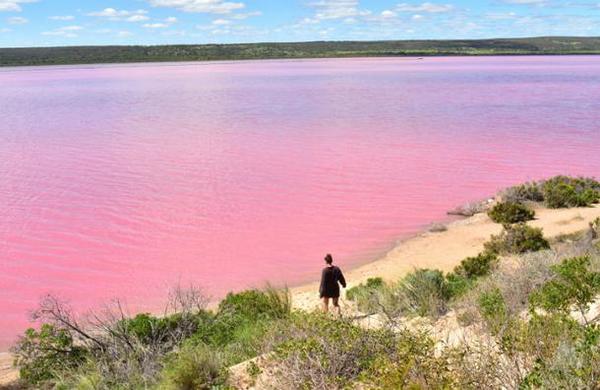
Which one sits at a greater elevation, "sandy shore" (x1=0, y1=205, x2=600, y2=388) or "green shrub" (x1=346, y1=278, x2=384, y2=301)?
"green shrub" (x1=346, y1=278, x2=384, y2=301)

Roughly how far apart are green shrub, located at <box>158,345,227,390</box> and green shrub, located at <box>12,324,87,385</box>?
2.72 metres

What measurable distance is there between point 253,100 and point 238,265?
43.4 m

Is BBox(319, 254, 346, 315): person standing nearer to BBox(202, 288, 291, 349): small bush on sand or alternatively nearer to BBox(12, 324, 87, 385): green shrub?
BBox(202, 288, 291, 349): small bush on sand

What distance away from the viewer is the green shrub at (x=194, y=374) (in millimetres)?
6172

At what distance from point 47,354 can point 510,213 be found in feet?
42.7

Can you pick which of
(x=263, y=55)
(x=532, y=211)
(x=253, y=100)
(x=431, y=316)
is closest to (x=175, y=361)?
(x=431, y=316)

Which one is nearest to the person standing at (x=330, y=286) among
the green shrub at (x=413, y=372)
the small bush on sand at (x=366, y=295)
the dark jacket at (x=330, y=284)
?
the dark jacket at (x=330, y=284)

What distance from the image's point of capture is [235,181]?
23562 millimetres

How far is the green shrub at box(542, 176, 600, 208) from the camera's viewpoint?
18.4 metres

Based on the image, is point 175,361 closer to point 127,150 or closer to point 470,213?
point 470,213

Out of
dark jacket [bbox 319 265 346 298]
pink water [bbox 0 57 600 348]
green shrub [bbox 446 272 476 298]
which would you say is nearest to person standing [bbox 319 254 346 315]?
dark jacket [bbox 319 265 346 298]

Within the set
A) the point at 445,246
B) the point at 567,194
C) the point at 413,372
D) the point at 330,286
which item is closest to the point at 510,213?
the point at 567,194

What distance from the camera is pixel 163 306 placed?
12484 millimetres

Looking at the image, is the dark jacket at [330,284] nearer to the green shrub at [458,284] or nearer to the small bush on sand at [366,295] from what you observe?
the small bush on sand at [366,295]
